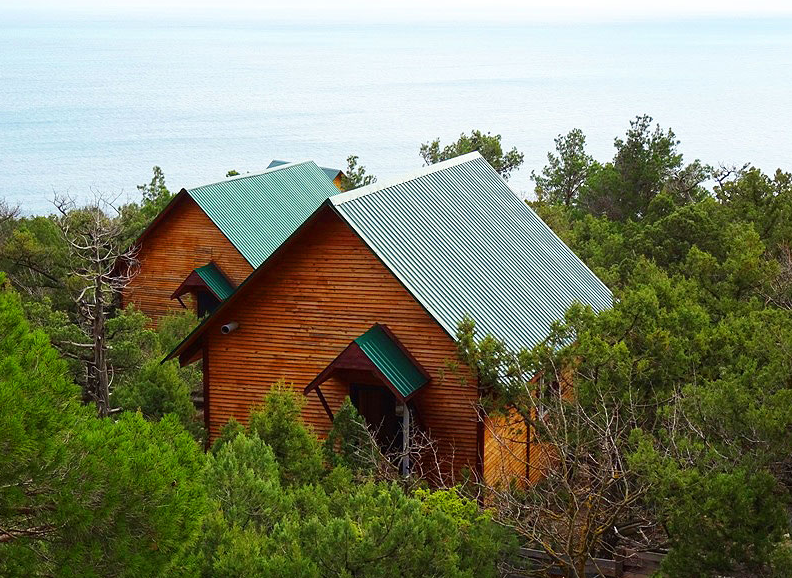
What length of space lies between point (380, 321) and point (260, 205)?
1927cm

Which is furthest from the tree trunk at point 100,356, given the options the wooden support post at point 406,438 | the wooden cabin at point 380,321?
the wooden support post at point 406,438

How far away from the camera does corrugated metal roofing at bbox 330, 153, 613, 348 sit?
22078mm

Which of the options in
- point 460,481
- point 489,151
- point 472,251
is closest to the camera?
point 460,481

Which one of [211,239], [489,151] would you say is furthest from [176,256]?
[489,151]

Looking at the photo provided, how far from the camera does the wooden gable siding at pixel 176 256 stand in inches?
1531

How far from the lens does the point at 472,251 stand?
25125mm

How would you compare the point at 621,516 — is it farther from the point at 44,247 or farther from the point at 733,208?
the point at 44,247

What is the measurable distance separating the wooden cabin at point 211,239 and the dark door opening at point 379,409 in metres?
16.0

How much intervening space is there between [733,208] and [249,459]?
24.8 m

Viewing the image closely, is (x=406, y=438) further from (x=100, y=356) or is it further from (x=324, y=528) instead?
(x=324, y=528)

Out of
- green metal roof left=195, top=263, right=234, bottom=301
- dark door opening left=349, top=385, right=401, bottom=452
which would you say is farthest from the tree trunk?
green metal roof left=195, top=263, right=234, bottom=301

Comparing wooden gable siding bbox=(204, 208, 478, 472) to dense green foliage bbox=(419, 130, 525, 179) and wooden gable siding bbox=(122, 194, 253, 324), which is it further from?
dense green foliage bbox=(419, 130, 525, 179)

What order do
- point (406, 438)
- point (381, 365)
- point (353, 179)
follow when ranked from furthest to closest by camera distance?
Result: point (353, 179) → point (381, 365) → point (406, 438)

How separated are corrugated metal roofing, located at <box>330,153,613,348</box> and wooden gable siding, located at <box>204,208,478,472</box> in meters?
0.60
